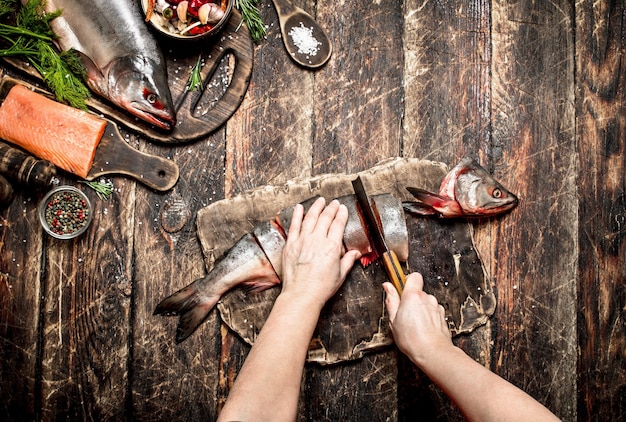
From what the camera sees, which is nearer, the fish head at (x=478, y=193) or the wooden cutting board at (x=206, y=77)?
the fish head at (x=478, y=193)

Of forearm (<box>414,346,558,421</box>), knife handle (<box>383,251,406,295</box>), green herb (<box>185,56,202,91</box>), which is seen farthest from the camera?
green herb (<box>185,56,202,91</box>)

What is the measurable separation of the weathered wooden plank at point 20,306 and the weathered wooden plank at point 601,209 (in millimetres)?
2847

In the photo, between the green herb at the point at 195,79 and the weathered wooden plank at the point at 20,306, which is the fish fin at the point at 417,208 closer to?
the green herb at the point at 195,79

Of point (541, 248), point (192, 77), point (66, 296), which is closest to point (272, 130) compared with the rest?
point (192, 77)

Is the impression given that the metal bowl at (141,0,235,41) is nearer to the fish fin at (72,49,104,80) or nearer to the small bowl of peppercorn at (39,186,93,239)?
the fish fin at (72,49,104,80)

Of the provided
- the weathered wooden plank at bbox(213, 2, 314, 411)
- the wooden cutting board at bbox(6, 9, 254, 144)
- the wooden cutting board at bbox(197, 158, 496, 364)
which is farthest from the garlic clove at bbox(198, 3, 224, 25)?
the wooden cutting board at bbox(197, 158, 496, 364)

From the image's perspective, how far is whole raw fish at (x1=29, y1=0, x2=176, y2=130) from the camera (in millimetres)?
2471

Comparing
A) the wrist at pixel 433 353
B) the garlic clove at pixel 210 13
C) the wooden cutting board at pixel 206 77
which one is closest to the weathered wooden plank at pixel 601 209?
the wrist at pixel 433 353

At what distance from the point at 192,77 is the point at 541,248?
2.06 m

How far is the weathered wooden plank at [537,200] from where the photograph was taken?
2.60m

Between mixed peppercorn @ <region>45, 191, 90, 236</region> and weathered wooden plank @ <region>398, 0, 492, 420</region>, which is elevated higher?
weathered wooden plank @ <region>398, 0, 492, 420</region>

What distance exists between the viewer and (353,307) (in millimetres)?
2539

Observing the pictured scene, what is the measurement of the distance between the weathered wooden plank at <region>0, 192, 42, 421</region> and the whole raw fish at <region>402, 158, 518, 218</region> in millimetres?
1943

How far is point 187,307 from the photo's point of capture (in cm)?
249
